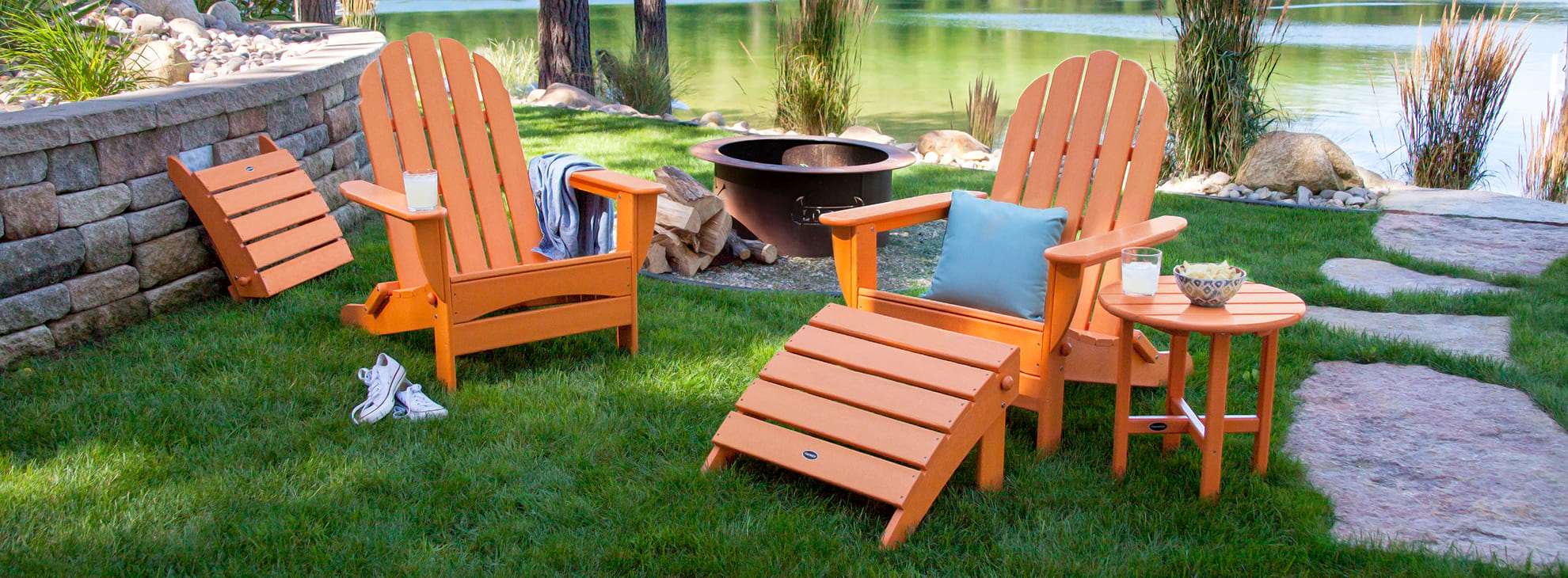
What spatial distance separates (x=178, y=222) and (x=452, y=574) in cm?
216

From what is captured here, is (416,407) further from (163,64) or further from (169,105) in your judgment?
(163,64)

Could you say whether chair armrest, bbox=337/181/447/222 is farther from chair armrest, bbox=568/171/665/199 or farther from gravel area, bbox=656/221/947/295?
gravel area, bbox=656/221/947/295

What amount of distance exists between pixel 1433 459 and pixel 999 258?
3.68ft

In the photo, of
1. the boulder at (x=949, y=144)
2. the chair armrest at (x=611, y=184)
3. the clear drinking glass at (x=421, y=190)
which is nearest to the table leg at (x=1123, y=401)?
the chair armrest at (x=611, y=184)

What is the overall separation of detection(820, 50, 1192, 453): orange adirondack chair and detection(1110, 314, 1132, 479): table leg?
0.08 ft

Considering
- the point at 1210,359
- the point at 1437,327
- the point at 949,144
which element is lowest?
the point at 1437,327

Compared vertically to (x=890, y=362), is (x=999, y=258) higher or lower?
higher

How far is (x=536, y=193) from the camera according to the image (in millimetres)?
3510

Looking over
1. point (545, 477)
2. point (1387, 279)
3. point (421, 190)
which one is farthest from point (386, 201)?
point (1387, 279)

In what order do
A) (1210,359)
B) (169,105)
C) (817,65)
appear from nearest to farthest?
(1210,359)
(169,105)
(817,65)

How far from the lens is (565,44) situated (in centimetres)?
836

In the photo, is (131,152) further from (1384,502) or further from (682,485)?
(1384,502)

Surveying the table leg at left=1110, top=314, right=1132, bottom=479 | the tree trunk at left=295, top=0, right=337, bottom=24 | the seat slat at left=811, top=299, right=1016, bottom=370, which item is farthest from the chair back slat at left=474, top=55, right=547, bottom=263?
the tree trunk at left=295, top=0, right=337, bottom=24

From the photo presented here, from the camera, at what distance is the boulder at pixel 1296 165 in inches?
215
